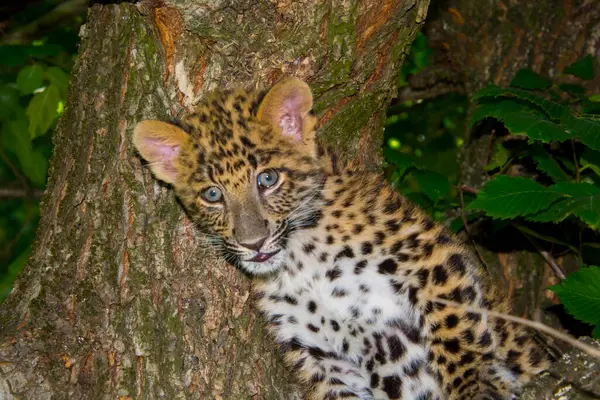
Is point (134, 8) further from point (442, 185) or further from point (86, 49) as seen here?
point (442, 185)

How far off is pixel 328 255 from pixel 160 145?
1150mm

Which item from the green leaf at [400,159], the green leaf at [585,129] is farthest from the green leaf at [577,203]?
the green leaf at [400,159]

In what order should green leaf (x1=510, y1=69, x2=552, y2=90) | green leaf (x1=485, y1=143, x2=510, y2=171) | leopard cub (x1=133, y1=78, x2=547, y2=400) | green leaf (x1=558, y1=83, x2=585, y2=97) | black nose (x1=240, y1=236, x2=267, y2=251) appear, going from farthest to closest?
green leaf (x1=485, y1=143, x2=510, y2=171), green leaf (x1=558, y1=83, x2=585, y2=97), green leaf (x1=510, y1=69, x2=552, y2=90), leopard cub (x1=133, y1=78, x2=547, y2=400), black nose (x1=240, y1=236, x2=267, y2=251)

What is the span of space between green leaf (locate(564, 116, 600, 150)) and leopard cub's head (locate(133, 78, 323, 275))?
157 cm

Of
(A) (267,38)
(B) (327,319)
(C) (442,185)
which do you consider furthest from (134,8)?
(C) (442,185)

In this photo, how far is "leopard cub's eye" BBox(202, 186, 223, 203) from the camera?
423 cm

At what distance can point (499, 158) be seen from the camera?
634 centimetres

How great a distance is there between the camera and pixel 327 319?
4.45 metres

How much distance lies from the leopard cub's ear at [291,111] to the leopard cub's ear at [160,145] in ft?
1.60

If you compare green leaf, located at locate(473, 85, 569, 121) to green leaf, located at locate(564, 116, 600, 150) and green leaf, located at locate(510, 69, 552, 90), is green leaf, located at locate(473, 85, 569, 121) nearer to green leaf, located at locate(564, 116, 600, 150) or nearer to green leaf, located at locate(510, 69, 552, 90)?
green leaf, located at locate(564, 116, 600, 150)

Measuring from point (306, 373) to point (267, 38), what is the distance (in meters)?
2.01

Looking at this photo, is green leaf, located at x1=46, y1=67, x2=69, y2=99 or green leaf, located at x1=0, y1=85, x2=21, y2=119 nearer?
green leaf, located at x1=46, y1=67, x2=69, y2=99

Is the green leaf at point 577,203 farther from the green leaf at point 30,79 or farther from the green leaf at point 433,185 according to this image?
the green leaf at point 30,79

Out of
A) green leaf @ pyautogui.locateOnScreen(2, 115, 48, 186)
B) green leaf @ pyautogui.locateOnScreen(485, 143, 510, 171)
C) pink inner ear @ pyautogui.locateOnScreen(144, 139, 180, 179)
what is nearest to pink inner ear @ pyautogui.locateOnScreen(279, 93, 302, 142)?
pink inner ear @ pyautogui.locateOnScreen(144, 139, 180, 179)
